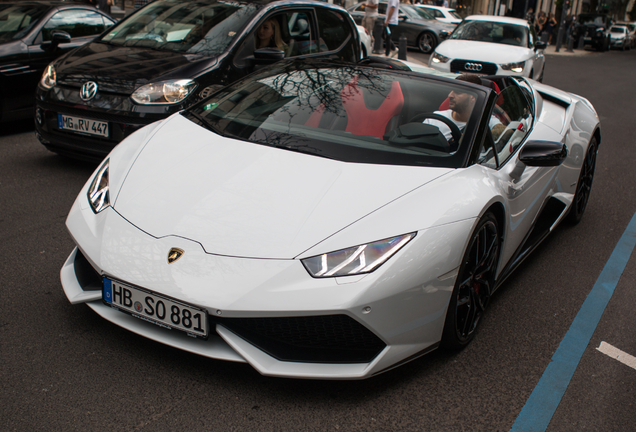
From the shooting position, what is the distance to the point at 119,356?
255 centimetres

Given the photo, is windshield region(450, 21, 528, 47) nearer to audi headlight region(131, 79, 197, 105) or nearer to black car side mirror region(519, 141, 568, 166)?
audi headlight region(131, 79, 197, 105)

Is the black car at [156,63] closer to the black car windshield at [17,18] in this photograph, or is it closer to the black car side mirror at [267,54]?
the black car side mirror at [267,54]

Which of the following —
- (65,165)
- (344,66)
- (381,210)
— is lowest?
(65,165)

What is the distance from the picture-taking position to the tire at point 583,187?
4.55 m

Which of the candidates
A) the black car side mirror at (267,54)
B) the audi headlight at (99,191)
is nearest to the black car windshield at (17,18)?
the black car side mirror at (267,54)

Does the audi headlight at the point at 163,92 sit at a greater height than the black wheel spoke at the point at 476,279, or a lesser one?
greater

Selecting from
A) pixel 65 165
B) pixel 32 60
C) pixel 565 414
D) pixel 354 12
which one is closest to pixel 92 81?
pixel 65 165

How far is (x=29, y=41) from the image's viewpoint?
6.36 meters

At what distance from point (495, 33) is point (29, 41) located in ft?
27.5

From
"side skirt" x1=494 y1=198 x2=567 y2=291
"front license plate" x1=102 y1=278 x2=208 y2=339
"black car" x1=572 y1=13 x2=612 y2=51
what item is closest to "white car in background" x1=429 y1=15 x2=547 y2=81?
"side skirt" x1=494 y1=198 x2=567 y2=291

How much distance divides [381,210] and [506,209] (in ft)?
2.78

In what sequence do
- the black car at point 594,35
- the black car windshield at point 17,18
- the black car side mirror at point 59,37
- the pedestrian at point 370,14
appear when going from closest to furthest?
the black car side mirror at point 59,37 < the black car windshield at point 17,18 < the pedestrian at point 370,14 < the black car at point 594,35

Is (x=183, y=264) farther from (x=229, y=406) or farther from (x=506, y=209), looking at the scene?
(x=506, y=209)

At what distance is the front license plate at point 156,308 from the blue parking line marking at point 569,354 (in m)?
1.29
